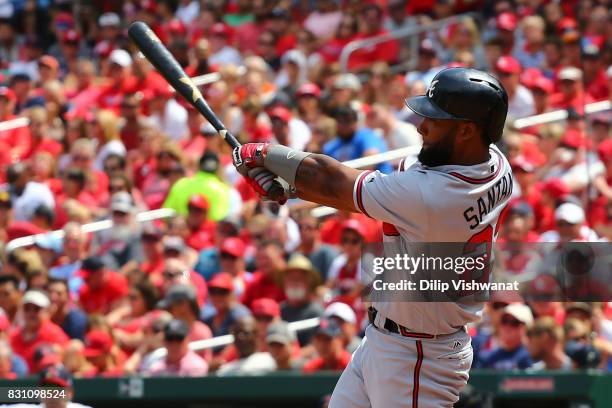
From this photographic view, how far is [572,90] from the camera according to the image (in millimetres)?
9328

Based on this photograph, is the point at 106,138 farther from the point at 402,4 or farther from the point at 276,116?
the point at 402,4

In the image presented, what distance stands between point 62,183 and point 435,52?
3.51 meters

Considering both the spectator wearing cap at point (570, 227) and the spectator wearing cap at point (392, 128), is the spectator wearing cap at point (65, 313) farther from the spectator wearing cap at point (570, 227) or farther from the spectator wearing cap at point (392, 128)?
the spectator wearing cap at point (570, 227)

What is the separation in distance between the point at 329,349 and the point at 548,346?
1.26 meters

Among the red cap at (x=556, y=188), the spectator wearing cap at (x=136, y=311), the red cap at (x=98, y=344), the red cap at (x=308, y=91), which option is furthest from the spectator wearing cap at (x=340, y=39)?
the red cap at (x=98, y=344)

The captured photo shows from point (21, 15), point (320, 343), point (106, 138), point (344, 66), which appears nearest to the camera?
point (320, 343)

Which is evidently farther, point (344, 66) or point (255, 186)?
point (344, 66)

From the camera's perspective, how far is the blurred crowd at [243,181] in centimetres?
739

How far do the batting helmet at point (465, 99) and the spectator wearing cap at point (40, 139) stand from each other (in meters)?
6.86

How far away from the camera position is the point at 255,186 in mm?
4320

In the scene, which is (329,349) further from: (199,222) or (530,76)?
(530,76)

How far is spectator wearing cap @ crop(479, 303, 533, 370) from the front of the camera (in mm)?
7020

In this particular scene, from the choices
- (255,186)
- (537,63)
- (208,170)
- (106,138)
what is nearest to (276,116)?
(208,170)

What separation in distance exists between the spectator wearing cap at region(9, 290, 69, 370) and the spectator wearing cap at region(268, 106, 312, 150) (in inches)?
100.0
